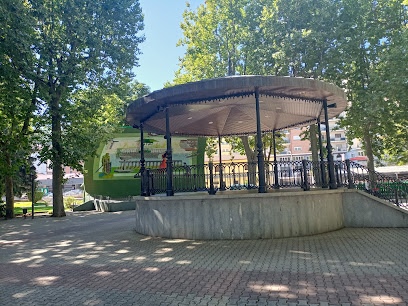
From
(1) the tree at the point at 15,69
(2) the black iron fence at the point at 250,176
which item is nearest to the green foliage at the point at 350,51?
(2) the black iron fence at the point at 250,176

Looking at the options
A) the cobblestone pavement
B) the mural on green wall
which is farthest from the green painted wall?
the cobblestone pavement

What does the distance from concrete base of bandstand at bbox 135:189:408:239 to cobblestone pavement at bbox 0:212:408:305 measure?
48 centimetres

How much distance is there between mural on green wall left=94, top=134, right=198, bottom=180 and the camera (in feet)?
97.2

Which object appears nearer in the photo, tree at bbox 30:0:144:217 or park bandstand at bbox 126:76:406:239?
park bandstand at bbox 126:76:406:239

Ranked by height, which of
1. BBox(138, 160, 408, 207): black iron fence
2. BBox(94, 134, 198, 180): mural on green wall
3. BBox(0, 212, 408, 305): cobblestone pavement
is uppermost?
BBox(94, 134, 198, 180): mural on green wall

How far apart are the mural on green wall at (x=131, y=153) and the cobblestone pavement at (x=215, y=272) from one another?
66.4 ft

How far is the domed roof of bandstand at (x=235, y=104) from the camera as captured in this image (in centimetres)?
941

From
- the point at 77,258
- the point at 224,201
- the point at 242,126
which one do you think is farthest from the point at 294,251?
the point at 242,126

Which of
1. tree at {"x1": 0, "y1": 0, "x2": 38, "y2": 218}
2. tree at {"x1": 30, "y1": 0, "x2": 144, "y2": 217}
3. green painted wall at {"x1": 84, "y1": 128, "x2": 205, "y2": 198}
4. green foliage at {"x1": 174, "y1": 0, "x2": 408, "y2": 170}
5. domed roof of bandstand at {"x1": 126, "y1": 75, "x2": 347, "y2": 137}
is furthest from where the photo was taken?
green painted wall at {"x1": 84, "y1": 128, "x2": 205, "y2": 198}

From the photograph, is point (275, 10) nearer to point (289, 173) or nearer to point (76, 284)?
point (289, 173)

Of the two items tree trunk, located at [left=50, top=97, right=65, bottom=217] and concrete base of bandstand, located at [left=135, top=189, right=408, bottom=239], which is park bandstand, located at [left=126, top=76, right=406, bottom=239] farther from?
tree trunk, located at [left=50, top=97, right=65, bottom=217]

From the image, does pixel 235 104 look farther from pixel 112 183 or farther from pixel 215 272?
pixel 112 183

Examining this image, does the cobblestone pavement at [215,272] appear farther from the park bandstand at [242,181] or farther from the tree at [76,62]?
the tree at [76,62]

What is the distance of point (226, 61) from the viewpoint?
98.5 feet
